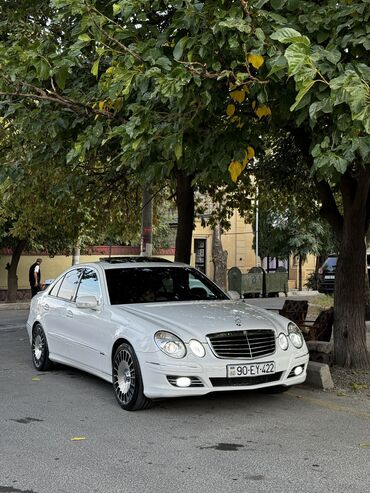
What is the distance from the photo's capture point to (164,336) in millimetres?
5914

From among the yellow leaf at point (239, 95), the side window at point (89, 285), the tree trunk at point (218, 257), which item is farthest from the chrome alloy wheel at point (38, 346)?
the tree trunk at point (218, 257)

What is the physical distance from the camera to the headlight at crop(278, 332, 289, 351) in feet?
20.6

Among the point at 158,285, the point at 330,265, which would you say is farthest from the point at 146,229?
the point at 330,265

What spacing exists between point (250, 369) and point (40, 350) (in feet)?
12.4

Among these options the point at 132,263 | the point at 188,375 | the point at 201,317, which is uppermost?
the point at 132,263

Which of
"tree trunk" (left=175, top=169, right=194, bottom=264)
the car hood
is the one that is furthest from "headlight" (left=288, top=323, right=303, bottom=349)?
"tree trunk" (left=175, top=169, right=194, bottom=264)

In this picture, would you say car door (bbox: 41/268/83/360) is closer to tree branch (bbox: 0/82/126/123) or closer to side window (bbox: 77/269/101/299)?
side window (bbox: 77/269/101/299)

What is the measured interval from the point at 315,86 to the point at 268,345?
2.68m

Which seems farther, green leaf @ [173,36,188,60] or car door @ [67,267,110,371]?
car door @ [67,267,110,371]

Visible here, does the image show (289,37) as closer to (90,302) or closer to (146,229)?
(90,302)

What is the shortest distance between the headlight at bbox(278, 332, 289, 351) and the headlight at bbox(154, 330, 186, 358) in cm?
110

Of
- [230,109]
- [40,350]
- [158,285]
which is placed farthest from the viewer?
[40,350]

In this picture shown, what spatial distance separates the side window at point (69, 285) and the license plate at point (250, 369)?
288 centimetres

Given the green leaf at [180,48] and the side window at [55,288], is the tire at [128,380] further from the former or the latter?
the green leaf at [180,48]
